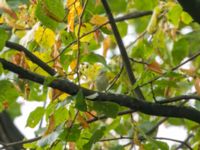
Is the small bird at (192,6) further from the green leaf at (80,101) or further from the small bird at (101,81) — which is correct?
the small bird at (101,81)

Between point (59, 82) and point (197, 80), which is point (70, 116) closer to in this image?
point (59, 82)

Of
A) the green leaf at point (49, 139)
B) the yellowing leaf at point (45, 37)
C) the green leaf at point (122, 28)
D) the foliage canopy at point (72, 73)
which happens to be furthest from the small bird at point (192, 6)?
the green leaf at point (122, 28)

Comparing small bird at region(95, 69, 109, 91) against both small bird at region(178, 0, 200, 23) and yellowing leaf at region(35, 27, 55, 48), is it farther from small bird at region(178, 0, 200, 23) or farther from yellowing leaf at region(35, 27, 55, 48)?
small bird at region(178, 0, 200, 23)

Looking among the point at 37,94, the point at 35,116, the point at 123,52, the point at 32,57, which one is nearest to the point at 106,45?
the point at 37,94

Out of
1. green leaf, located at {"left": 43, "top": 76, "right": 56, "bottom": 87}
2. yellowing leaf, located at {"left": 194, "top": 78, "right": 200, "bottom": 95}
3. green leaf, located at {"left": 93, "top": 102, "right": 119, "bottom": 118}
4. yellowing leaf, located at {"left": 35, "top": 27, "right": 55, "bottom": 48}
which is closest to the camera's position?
green leaf, located at {"left": 43, "top": 76, "right": 56, "bottom": 87}

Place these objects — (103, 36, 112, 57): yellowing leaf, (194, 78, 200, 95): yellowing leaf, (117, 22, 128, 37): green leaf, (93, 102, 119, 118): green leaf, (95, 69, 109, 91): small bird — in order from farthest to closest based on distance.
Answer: (117, 22, 128, 37): green leaf
(103, 36, 112, 57): yellowing leaf
(95, 69, 109, 91): small bird
(194, 78, 200, 95): yellowing leaf
(93, 102, 119, 118): green leaf

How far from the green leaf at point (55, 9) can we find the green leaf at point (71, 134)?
0.32 m

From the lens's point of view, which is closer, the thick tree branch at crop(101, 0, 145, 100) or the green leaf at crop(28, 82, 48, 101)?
the thick tree branch at crop(101, 0, 145, 100)

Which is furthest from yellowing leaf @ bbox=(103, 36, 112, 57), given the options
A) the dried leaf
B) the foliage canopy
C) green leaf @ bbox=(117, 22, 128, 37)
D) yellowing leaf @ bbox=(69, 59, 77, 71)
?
the dried leaf

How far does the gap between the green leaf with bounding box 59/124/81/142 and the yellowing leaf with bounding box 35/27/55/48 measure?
26 centimetres

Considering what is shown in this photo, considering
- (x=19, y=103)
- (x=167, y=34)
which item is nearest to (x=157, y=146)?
(x=167, y=34)

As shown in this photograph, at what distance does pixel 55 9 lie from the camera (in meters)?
1.55

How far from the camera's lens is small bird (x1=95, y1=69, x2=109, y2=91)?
7.05 feet

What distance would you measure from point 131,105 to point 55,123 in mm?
230
